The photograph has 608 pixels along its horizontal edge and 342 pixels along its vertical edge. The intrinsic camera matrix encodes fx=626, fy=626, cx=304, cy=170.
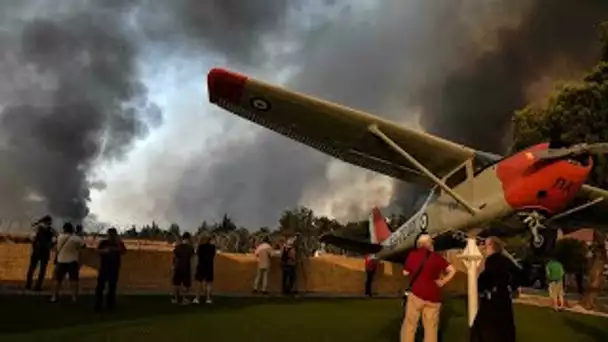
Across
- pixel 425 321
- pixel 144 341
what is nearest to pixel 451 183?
pixel 425 321

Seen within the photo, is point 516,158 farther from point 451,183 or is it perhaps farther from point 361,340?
point 361,340

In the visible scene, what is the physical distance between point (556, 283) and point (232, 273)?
10755 millimetres

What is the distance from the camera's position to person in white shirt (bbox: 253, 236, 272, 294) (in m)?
19.5

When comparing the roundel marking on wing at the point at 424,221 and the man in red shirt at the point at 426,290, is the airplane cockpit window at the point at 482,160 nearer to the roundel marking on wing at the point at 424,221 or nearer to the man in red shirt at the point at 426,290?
the roundel marking on wing at the point at 424,221

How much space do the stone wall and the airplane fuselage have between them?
950 cm

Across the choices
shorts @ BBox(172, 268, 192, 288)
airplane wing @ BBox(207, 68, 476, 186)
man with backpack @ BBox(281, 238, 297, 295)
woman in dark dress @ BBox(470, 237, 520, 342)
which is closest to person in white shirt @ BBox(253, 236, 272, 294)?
man with backpack @ BBox(281, 238, 297, 295)

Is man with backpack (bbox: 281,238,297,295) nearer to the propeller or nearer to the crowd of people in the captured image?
the crowd of people

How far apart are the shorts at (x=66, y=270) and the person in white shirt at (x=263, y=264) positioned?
6.47m

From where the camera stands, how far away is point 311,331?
10.6 meters

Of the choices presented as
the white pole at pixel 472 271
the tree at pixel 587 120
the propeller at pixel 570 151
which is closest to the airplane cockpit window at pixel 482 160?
the propeller at pixel 570 151

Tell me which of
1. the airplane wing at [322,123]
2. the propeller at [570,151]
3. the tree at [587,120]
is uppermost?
the tree at [587,120]

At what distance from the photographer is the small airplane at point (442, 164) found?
11.2m

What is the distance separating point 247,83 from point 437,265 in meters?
→ 6.22

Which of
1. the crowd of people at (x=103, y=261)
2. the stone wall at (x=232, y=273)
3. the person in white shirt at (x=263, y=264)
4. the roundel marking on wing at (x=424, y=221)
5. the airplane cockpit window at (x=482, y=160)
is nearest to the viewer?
the airplane cockpit window at (x=482, y=160)
